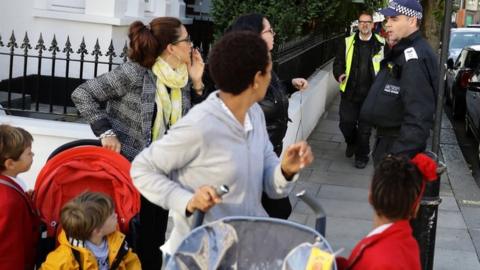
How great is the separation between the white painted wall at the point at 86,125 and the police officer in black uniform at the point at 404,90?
2.90 meters

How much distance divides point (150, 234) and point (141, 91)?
34.8 inches

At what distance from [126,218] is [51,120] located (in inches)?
146

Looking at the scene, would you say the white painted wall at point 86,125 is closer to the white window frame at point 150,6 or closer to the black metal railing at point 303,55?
the black metal railing at point 303,55

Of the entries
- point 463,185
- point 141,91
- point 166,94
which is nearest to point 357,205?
point 463,185

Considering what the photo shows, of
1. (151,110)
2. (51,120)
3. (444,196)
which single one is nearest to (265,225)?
(151,110)

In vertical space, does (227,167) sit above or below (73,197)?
above

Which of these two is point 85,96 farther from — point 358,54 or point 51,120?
point 358,54

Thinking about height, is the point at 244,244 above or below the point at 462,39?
below

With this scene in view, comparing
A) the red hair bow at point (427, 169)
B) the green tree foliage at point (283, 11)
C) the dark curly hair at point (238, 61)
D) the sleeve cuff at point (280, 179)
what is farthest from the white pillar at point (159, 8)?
the red hair bow at point (427, 169)

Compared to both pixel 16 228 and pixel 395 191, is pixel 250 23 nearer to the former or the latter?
pixel 16 228

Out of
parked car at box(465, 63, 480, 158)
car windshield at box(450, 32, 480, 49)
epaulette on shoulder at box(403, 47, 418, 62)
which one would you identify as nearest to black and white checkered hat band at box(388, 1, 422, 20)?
epaulette on shoulder at box(403, 47, 418, 62)

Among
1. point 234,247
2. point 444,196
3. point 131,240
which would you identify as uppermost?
point 234,247

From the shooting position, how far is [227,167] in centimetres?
321

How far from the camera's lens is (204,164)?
3.22 meters
